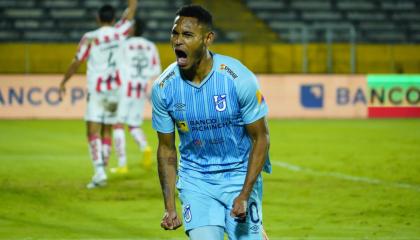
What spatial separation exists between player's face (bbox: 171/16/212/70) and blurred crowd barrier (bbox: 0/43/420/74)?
70.9ft

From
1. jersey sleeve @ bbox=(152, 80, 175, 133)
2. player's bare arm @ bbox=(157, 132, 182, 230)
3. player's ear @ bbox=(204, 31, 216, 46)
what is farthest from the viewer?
player's bare arm @ bbox=(157, 132, 182, 230)

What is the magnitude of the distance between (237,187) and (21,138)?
48.9 ft

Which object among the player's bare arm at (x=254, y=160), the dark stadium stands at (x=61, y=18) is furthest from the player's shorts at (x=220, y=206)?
the dark stadium stands at (x=61, y=18)

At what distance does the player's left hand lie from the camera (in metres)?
5.11

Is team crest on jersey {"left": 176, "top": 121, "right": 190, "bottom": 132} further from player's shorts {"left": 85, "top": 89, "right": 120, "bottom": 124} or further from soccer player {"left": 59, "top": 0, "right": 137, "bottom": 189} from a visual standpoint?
player's shorts {"left": 85, "top": 89, "right": 120, "bottom": 124}

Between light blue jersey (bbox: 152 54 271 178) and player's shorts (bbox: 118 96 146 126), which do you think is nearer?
light blue jersey (bbox: 152 54 271 178)

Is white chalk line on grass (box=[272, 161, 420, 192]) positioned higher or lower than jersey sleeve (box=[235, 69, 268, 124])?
lower

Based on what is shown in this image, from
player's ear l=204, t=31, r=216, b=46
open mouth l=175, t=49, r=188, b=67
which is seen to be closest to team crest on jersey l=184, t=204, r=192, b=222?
open mouth l=175, t=49, r=188, b=67

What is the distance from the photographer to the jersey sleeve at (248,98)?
5.25m

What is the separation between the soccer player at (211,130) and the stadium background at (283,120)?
3155mm

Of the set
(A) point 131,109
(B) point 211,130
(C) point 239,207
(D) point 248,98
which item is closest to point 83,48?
(A) point 131,109

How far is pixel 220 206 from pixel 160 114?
0.65 metres

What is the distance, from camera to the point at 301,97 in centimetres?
2616

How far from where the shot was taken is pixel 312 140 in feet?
64.1
